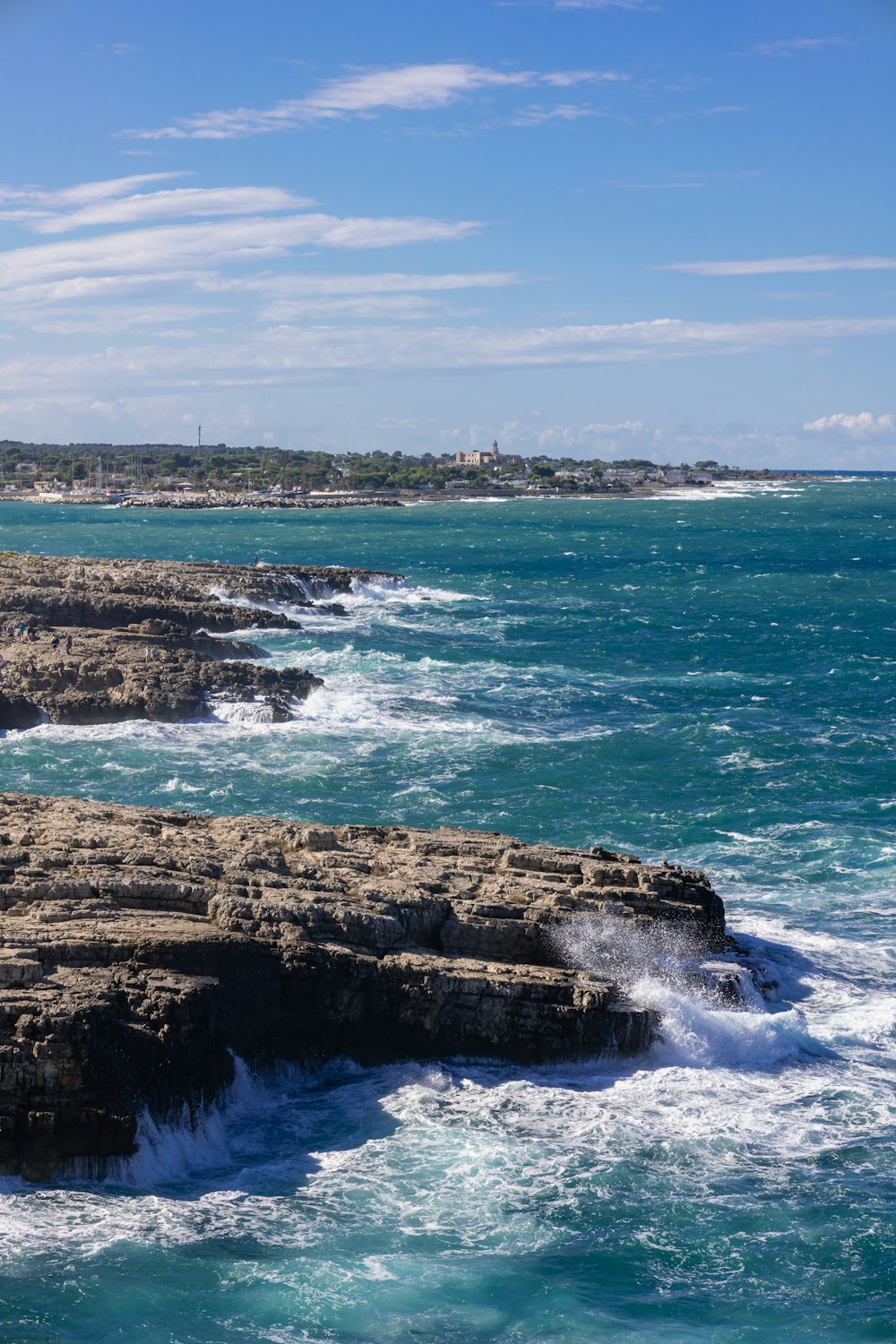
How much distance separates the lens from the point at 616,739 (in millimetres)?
55344

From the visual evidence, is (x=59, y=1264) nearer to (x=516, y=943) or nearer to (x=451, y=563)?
(x=516, y=943)

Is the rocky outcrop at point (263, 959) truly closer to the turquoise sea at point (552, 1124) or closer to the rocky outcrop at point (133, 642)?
the turquoise sea at point (552, 1124)

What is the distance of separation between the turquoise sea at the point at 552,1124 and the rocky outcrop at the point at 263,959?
72 cm

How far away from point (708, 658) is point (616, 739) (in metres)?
23.3

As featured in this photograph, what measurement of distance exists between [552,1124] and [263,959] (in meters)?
6.27

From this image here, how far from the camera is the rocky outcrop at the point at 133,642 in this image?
57.8 m

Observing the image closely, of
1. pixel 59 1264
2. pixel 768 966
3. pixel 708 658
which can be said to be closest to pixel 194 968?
pixel 59 1264

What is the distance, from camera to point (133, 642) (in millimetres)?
66438

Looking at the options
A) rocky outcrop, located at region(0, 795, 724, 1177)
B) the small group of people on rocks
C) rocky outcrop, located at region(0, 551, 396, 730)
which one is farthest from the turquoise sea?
the small group of people on rocks

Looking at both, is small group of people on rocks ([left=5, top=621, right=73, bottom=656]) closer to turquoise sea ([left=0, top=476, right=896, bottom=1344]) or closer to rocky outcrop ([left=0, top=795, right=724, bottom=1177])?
turquoise sea ([left=0, top=476, right=896, bottom=1344])

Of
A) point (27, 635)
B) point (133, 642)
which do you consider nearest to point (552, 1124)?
point (133, 642)

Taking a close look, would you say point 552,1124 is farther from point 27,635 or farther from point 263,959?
point 27,635

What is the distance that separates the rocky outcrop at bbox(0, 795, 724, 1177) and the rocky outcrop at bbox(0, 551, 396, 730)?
24.3 metres

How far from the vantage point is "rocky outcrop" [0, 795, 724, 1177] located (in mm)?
24031
